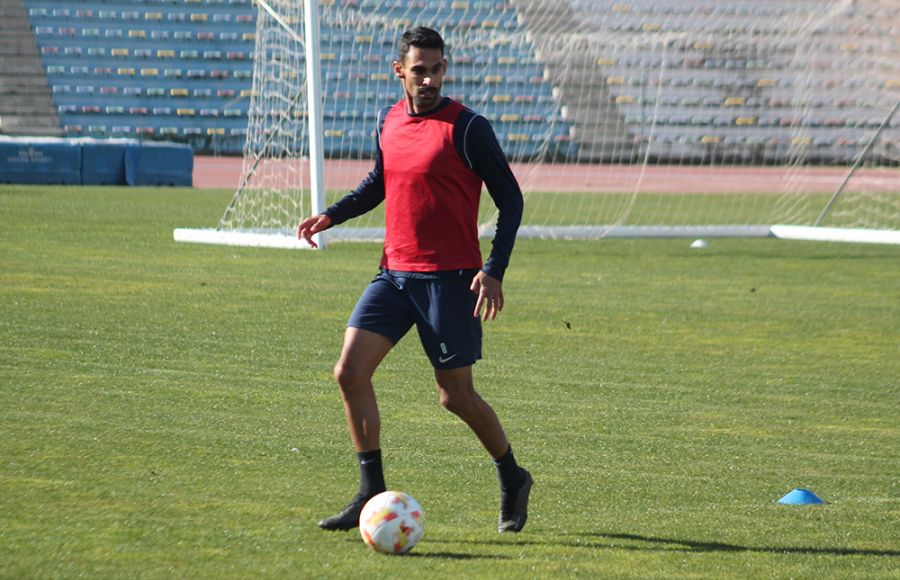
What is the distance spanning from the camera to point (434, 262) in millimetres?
6000

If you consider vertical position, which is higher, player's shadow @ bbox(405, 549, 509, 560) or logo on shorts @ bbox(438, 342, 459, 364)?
logo on shorts @ bbox(438, 342, 459, 364)

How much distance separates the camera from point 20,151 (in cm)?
2850

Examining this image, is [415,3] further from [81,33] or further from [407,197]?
[407,197]

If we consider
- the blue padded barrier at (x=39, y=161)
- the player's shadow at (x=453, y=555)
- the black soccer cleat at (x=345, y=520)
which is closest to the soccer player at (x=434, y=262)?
the black soccer cleat at (x=345, y=520)

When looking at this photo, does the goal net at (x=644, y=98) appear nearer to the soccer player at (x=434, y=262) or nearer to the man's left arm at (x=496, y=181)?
the soccer player at (x=434, y=262)

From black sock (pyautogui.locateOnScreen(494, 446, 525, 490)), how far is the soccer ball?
0.50 metres

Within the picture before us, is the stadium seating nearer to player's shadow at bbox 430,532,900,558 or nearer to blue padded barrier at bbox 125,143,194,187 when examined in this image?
blue padded barrier at bbox 125,143,194,187

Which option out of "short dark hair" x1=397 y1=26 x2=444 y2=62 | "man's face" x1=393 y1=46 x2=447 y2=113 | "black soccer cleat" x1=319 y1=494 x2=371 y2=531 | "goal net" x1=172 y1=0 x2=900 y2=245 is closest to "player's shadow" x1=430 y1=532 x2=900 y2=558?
"black soccer cleat" x1=319 y1=494 x2=371 y2=531

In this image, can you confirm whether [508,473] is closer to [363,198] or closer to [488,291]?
[488,291]

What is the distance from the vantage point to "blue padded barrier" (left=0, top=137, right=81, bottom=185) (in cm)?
2841

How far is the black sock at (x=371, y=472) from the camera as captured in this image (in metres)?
6.00

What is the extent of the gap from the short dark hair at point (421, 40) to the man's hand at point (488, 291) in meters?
0.91

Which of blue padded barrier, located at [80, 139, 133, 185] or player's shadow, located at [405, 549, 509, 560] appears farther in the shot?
blue padded barrier, located at [80, 139, 133, 185]

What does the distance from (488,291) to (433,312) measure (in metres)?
0.28
